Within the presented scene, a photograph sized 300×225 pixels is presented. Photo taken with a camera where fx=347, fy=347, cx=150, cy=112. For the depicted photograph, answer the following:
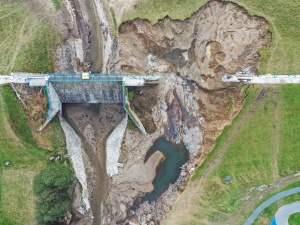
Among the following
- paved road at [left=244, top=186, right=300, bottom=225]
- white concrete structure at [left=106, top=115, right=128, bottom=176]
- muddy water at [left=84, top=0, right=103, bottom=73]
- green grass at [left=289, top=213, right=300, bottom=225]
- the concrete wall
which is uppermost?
muddy water at [left=84, top=0, right=103, bottom=73]

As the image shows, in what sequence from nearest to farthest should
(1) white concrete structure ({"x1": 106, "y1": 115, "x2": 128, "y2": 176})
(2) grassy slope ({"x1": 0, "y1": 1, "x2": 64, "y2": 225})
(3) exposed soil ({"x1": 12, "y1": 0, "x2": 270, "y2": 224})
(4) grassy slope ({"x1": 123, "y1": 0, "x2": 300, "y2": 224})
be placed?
1. (4) grassy slope ({"x1": 123, "y1": 0, "x2": 300, "y2": 224})
2. (3) exposed soil ({"x1": 12, "y1": 0, "x2": 270, "y2": 224})
3. (2) grassy slope ({"x1": 0, "y1": 1, "x2": 64, "y2": 225})
4. (1) white concrete structure ({"x1": 106, "y1": 115, "x2": 128, "y2": 176})

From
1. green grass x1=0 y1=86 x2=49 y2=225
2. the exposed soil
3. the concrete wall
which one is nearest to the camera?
the exposed soil

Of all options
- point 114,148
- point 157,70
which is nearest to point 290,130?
point 157,70

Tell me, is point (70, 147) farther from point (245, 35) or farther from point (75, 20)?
point (245, 35)

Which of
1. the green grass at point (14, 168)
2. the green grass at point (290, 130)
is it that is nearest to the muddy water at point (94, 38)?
the green grass at point (14, 168)

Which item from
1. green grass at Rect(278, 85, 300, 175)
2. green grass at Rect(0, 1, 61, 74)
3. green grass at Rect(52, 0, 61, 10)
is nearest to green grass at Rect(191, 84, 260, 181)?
green grass at Rect(278, 85, 300, 175)

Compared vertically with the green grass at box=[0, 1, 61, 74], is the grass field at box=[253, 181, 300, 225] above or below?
below

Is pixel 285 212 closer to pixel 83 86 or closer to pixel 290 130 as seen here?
pixel 290 130

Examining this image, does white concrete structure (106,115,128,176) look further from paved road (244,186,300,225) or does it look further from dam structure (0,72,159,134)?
paved road (244,186,300,225)
